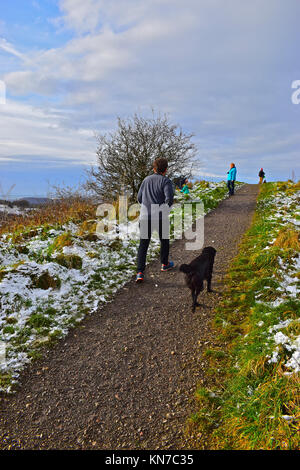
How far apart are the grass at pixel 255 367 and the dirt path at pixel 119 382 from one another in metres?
0.23

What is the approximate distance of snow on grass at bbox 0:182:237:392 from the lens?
3.91 metres

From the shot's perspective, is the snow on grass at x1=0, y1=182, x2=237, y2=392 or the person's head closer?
the snow on grass at x1=0, y1=182, x2=237, y2=392

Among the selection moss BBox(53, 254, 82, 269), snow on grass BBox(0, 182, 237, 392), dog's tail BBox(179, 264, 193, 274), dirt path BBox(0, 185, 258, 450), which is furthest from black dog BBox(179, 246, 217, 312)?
moss BBox(53, 254, 82, 269)

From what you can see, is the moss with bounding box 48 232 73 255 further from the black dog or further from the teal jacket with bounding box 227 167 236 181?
the teal jacket with bounding box 227 167 236 181

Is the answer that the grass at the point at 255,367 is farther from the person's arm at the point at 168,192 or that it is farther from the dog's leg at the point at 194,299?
the person's arm at the point at 168,192

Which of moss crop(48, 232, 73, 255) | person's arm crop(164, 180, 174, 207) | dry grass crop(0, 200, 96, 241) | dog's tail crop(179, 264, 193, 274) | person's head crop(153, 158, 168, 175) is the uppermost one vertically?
person's head crop(153, 158, 168, 175)

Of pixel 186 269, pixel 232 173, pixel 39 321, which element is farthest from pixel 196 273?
pixel 232 173

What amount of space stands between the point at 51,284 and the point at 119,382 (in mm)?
2569

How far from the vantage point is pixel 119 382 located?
3240 mm

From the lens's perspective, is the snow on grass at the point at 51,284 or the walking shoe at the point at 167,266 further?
the walking shoe at the point at 167,266

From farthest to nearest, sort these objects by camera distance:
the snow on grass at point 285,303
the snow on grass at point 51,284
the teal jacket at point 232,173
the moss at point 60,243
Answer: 1. the teal jacket at point 232,173
2. the moss at point 60,243
3. the snow on grass at point 51,284
4. the snow on grass at point 285,303

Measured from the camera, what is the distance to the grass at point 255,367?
2336 mm

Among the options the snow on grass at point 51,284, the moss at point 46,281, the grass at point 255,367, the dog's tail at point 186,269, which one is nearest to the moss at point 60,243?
the snow on grass at point 51,284

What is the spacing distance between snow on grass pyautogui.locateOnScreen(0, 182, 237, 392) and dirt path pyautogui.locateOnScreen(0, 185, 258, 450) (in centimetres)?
29
